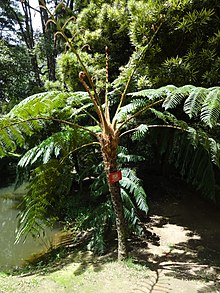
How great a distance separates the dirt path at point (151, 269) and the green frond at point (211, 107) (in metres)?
1.35

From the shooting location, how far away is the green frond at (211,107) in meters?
2.15

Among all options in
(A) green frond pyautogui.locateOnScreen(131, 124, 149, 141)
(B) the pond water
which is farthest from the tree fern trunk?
(B) the pond water

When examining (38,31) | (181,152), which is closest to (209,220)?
(181,152)

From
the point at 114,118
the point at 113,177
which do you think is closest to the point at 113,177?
the point at 113,177

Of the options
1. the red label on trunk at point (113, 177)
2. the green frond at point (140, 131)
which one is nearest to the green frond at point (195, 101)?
the green frond at point (140, 131)

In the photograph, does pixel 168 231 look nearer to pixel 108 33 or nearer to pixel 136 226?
pixel 136 226

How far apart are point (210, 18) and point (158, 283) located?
2916 mm

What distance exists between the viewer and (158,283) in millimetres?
2432

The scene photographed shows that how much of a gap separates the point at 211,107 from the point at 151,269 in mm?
1556

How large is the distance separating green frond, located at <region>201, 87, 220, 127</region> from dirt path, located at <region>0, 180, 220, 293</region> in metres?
1.35

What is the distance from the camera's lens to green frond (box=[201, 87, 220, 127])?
7.05 ft

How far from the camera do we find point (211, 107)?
7.02 ft

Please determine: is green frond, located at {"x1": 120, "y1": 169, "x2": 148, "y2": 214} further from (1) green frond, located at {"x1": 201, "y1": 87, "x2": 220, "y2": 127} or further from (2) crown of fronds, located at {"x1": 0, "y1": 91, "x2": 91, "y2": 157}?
(1) green frond, located at {"x1": 201, "y1": 87, "x2": 220, "y2": 127}

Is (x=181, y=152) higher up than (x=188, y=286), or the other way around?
(x=181, y=152)
